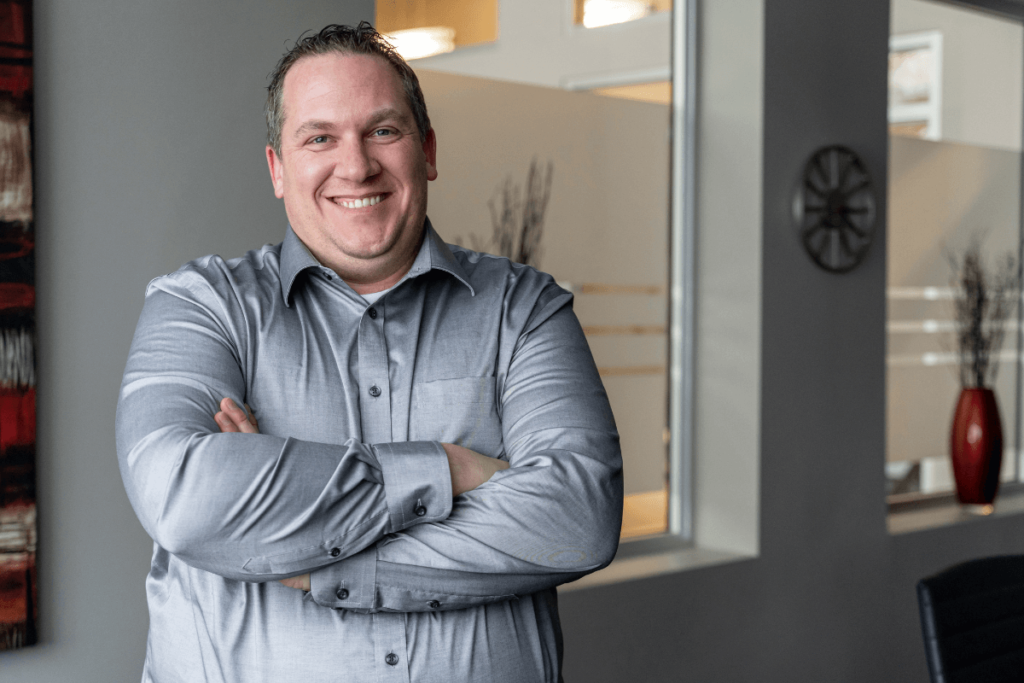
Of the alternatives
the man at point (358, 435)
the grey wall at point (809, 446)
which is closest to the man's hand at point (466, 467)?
the man at point (358, 435)

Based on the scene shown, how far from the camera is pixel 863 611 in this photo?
380 cm

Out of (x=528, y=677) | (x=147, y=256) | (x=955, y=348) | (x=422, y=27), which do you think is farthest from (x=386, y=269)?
(x=955, y=348)

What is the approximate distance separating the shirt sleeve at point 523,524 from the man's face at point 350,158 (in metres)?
0.31

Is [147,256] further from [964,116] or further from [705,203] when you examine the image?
[964,116]

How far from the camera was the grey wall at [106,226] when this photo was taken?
2.11m

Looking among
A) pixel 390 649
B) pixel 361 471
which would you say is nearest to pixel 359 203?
pixel 361 471

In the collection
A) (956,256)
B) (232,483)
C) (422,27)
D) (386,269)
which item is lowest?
(232,483)

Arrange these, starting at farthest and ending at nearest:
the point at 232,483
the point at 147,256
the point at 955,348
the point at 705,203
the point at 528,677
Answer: the point at 955,348
the point at 705,203
the point at 147,256
the point at 528,677
the point at 232,483

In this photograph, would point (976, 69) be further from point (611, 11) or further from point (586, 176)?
point (586, 176)

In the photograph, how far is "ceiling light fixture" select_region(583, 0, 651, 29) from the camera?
3287 mm

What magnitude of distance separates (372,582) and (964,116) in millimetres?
4300

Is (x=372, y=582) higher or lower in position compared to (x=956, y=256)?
lower

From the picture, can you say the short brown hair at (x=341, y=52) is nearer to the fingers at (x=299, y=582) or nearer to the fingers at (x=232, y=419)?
the fingers at (x=232, y=419)

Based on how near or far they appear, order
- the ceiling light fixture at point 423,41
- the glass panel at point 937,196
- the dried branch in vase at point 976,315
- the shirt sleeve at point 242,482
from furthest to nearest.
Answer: the dried branch in vase at point 976,315, the glass panel at point 937,196, the ceiling light fixture at point 423,41, the shirt sleeve at point 242,482
